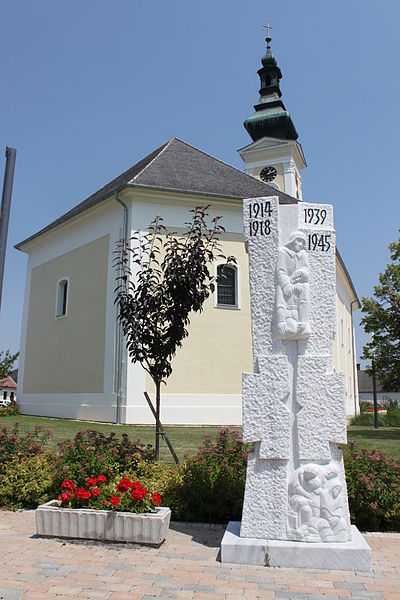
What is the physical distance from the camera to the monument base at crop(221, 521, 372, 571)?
14.6 ft

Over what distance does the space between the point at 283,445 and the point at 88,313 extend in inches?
626

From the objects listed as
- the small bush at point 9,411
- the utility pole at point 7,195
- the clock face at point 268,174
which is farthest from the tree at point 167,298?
the clock face at point 268,174

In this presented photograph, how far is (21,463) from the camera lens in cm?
687

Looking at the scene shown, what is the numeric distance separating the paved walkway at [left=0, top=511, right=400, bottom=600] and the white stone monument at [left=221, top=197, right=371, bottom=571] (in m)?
0.22

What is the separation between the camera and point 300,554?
450cm

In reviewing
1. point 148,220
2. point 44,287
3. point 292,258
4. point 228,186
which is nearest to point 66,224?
point 44,287

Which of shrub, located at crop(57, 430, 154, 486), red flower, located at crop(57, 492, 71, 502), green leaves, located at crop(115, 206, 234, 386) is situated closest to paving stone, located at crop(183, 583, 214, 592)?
red flower, located at crop(57, 492, 71, 502)

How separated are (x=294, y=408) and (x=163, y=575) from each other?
1880mm

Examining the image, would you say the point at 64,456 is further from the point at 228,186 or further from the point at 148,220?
the point at 228,186

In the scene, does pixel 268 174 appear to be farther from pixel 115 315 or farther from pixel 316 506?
pixel 316 506

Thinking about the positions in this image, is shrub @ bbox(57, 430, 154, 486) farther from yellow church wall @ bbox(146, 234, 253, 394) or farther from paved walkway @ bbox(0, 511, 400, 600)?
yellow church wall @ bbox(146, 234, 253, 394)

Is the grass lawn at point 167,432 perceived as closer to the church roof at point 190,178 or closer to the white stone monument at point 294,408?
the white stone monument at point 294,408

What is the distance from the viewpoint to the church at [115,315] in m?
17.6

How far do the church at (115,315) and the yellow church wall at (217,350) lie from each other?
0.04 m
